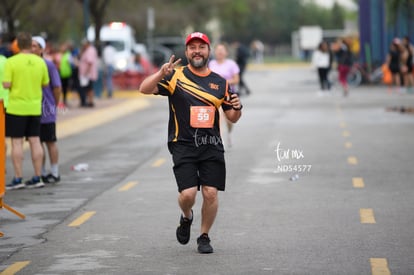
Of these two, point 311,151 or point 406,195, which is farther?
point 311,151

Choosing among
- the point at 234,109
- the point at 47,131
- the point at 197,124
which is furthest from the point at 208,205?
the point at 47,131

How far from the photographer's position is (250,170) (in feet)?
53.4

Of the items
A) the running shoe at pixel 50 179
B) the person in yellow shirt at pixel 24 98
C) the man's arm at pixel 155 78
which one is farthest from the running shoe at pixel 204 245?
the running shoe at pixel 50 179

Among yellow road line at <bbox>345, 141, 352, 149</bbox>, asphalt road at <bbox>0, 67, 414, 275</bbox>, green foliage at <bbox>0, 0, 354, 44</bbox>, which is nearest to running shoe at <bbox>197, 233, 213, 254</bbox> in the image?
asphalt road at <bbox>0, 67, 414, 275</bbox>

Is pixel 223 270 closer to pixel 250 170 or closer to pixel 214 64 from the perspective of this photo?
pixel 250 170

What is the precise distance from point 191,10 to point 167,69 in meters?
71.9

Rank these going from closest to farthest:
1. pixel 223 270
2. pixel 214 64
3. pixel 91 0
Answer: pixel 223 270
pixel 214 64
pixel 91 0

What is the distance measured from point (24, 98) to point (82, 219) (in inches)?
120

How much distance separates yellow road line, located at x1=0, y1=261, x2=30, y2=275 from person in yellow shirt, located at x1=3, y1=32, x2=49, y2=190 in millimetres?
5293

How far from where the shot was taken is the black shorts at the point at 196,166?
9.55 metres

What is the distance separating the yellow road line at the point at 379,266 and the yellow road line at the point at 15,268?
9.03ft

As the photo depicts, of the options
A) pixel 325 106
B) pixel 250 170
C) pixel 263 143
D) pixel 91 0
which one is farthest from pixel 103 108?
pixel 250 170

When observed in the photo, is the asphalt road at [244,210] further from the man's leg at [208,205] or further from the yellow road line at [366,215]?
the man's leg at [208,205]

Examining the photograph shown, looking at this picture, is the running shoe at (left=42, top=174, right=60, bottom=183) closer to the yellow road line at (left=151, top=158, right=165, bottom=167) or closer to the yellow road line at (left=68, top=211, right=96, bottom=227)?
the yellow road line at (left=151, top=158, right=165, bottom=167)
